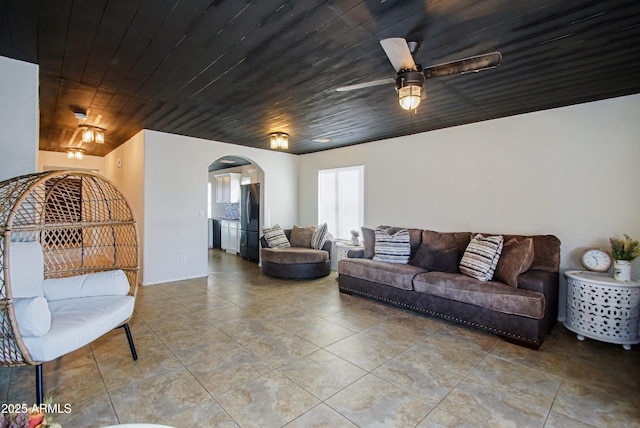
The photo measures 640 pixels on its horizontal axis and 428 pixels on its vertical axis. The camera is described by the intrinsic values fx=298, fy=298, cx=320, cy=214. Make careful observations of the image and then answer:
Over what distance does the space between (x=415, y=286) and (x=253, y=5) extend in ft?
10.4

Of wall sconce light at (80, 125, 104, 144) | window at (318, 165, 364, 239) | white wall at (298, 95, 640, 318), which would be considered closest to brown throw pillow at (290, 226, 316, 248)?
window at (318, 165, 364, 239)

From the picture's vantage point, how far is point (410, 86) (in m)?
2.10

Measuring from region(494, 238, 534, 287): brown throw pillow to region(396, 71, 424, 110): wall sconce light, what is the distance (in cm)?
209

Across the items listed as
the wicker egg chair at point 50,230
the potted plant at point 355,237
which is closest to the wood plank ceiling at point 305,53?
the wicker egg chair at point 50,230

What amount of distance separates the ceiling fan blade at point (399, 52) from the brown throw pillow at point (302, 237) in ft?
13.2

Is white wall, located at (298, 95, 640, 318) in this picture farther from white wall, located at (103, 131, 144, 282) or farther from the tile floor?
white wall, located at (103, 131, 144, 282)

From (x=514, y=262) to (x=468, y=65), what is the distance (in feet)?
7.08

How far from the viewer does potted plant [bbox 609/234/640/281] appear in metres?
2.78

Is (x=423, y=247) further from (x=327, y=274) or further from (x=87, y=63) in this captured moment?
(x=87, y=63)

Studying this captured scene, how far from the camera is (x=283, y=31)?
6.54ft

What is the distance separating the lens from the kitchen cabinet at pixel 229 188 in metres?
8.09

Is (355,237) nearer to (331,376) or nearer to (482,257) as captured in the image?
(482,257)

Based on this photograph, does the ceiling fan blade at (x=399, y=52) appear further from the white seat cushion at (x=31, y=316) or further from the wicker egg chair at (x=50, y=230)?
the white seat cushion at (x=31, y=316)

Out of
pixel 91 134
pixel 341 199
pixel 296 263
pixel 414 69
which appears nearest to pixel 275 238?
pixel 296 263
